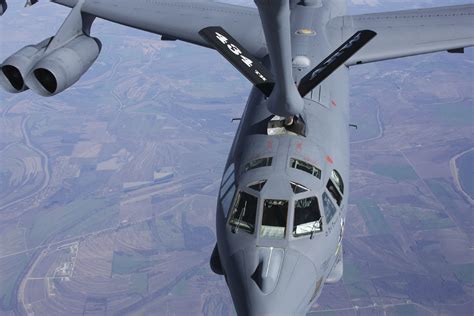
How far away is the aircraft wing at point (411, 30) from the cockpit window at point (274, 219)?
341 inches

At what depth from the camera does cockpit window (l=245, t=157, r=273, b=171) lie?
10148 millimetres

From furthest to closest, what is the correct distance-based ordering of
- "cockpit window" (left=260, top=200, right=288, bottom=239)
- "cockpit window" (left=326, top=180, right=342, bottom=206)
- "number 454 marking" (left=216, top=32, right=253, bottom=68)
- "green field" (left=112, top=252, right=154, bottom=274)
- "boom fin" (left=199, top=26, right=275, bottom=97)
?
1. "green field" (left=112, top=252, right=154, bottom=274)
2. "cockpit window" (left=326, top=180, right=342, bottom=206)
3. "number 454 marking" (left=216, top=32, right=253, bottom=68)
4. "boom fin" (left=199, top=26, right=275, bottom=97)
5. "cockpit window" (left=260, top=200, right=288, bottom=239)

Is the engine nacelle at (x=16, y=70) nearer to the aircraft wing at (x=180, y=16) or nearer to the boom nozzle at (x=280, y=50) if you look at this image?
the aircraft wing at (x=180, y=16)

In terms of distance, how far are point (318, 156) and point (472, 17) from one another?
11.8m

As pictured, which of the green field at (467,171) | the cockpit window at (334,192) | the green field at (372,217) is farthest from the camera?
the green field at (467,171)

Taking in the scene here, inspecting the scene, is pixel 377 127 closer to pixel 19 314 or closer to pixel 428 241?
pixel 428 241

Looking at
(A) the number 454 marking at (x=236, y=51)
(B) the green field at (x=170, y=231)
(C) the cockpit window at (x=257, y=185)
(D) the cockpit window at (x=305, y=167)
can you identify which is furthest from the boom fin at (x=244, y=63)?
(B) the green field at (x=170, y=231)

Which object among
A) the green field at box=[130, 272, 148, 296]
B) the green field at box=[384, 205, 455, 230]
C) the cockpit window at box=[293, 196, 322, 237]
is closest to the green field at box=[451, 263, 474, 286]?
the green field at box=[384, 205, 455, 230]

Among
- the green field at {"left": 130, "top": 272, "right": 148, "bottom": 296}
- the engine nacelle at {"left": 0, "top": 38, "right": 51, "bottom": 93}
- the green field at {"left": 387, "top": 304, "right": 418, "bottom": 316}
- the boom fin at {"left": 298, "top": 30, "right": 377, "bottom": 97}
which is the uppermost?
the boom fin at {"left": 298, "top": 30, "right": 377, "bottom": 97}

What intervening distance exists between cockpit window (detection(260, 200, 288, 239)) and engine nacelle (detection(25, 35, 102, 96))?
10.4 m

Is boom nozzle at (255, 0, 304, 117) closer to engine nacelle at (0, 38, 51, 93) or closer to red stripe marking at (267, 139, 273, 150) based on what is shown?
red stripe marking at (267, 139, 273, 150)

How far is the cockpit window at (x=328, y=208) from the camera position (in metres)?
10.0

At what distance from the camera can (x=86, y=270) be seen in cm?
6353

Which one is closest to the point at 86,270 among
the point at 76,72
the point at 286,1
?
the point at 76,72
